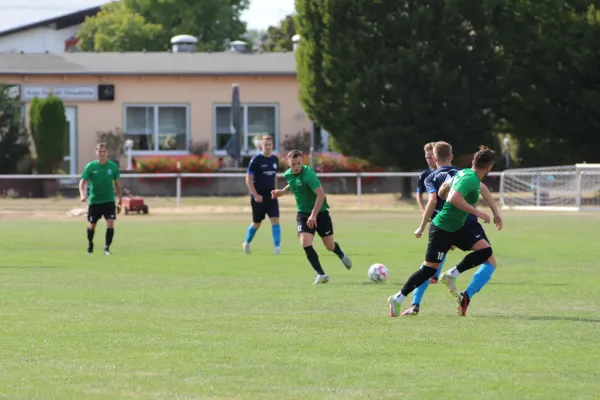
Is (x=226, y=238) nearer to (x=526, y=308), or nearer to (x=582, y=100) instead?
(x=526, y=308)

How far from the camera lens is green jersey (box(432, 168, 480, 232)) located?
12336mm

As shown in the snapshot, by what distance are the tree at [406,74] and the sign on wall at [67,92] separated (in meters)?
11.4

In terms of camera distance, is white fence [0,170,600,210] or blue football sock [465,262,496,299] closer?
blue football sock [465,262,496,299]

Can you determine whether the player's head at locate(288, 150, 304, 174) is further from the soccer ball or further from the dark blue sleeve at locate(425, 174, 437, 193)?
the dark blue sleeve at locate(425, 174, 437, 193)

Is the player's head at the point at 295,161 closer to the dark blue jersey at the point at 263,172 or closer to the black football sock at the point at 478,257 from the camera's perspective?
the black football sock at the point at 478,257

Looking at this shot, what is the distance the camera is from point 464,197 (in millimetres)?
12453

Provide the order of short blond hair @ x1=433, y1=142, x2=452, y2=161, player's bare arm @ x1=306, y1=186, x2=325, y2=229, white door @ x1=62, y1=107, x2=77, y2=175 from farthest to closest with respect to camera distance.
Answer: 1. white door @ x1=62, y1=107, x2=77, y2=175
2. player's bare arm @ x1=306, y1=186, x2=325, y2=229
3. short blond hair @ x1=433, y1=142, x2=452, y2=161

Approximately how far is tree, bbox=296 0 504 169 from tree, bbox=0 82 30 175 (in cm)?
1079

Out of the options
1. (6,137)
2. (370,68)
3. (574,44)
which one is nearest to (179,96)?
(6,137)

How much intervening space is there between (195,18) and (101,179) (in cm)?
6164

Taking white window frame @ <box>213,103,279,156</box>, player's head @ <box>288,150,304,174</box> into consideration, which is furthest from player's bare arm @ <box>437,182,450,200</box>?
white window frame @ <box>213,103,279,156</box>

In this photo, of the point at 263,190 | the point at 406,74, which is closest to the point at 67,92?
the point at 406,74

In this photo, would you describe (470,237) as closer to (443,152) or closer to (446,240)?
(446,240)

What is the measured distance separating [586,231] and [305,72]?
643 inches
